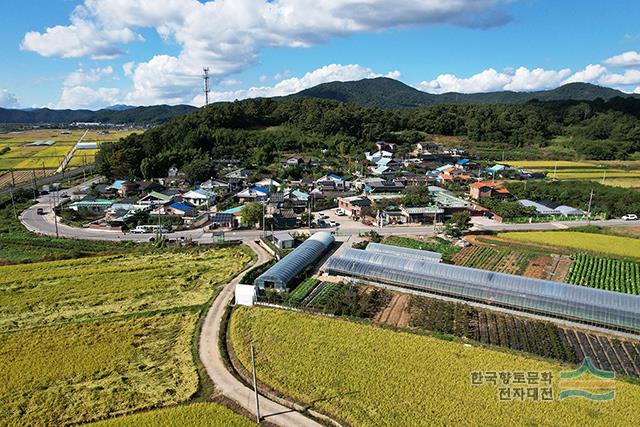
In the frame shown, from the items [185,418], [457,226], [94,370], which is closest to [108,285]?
[94,370]

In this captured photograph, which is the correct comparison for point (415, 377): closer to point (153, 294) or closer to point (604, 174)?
point (153, 294)

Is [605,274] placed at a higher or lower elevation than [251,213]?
lower

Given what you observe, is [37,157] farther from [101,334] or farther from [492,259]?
[492,259]

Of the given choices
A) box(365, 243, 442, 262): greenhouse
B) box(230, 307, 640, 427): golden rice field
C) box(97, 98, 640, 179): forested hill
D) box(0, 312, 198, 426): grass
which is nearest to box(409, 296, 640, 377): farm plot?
box(230, 307, 640, 427): golden rice field

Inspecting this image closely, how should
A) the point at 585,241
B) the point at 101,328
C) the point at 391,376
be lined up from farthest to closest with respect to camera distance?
the point at 585,241 → the point at 101,328 → the point at 391,376

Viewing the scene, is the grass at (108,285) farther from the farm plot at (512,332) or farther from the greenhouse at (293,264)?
the farm plot at (512,332)

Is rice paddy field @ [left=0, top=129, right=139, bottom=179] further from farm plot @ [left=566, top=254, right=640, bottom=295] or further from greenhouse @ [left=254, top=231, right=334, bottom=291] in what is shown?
farm plot @ [left=566, top=254, right=640, bottom=295]
